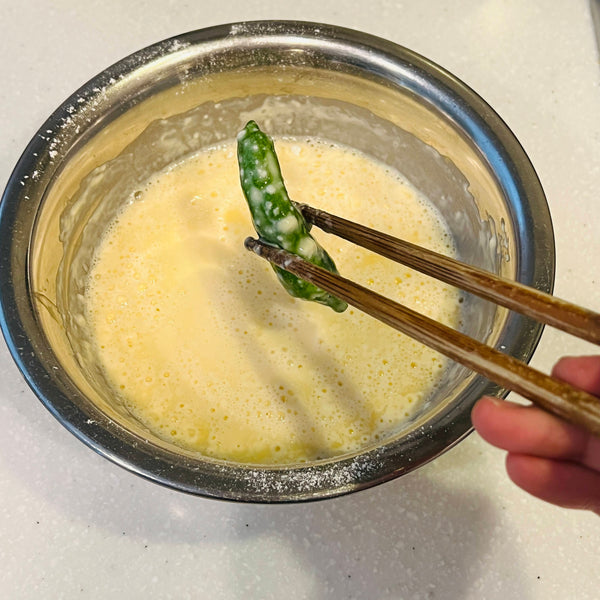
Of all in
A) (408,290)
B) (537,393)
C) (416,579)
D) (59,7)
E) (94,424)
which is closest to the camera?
(537,393)

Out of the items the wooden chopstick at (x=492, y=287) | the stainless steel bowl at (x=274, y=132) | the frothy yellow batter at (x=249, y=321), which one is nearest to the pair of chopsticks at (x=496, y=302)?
the wooden chopstick at (x=492, y=287)

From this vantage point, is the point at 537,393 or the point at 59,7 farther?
the point at 59,7

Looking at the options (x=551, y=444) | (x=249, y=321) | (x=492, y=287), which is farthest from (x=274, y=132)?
(x=551, y=444)

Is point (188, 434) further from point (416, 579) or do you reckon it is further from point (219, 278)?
point (416, 579)

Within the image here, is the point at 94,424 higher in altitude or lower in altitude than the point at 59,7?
lower

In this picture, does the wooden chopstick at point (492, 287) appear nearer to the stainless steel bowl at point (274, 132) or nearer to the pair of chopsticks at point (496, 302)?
the pair of chopsticks at point (496, 302)

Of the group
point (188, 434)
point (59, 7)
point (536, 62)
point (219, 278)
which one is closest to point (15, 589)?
point (188, 434)

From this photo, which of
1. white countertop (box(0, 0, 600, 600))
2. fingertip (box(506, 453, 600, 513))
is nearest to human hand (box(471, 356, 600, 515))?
fingertip (box(506, 453, 600, 513))

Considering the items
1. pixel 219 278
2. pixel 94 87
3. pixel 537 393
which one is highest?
pixel 94 87
